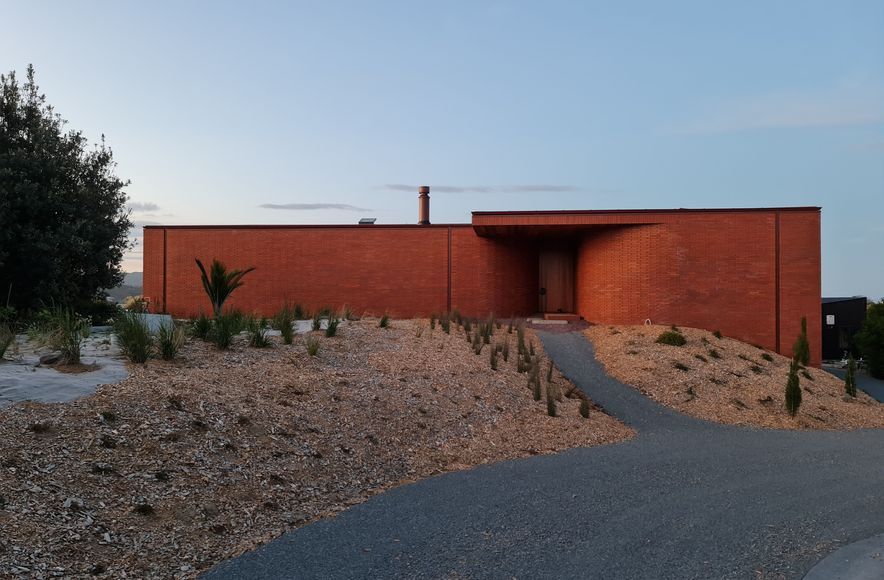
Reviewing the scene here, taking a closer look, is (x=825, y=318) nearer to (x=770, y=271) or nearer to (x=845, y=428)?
(x=770, y=271)

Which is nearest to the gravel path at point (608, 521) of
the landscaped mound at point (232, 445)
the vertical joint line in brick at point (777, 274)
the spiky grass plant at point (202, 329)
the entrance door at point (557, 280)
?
the landscaped mound at point (232, 445)

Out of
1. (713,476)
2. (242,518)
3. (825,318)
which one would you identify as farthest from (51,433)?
(825,318)

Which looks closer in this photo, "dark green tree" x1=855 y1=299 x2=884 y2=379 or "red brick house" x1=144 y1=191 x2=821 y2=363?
"red brick house" x1=144 y1=191 x2=821 y2=363

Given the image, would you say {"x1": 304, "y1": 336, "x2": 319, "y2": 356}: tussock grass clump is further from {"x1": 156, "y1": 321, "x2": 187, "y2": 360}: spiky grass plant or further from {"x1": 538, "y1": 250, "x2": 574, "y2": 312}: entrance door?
{"x1": 538, "y1": 250, "x2": 574, "y2": 312}: entrance door

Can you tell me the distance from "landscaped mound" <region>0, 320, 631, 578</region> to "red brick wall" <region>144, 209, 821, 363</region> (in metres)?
9.59

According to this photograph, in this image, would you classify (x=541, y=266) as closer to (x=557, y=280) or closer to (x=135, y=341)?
(x=557, y=280)

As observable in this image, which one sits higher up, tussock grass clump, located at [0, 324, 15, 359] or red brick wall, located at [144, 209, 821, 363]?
red brick wall, located at [144, 209, 821, 363]

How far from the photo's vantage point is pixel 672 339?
17.5 meters

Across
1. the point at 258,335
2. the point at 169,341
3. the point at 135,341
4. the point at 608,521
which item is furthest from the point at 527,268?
the point at 608,521

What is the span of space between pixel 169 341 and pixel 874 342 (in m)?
28.0

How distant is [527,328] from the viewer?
66.9 ft

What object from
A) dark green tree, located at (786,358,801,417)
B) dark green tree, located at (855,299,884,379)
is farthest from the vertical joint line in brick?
dark green tree, located at (855,299,884,379)

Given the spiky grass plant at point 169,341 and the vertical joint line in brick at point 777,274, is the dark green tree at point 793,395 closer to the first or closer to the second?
the vertical joint line in brick at point 777,274

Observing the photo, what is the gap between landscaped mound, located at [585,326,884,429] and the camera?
13258 millimetres
